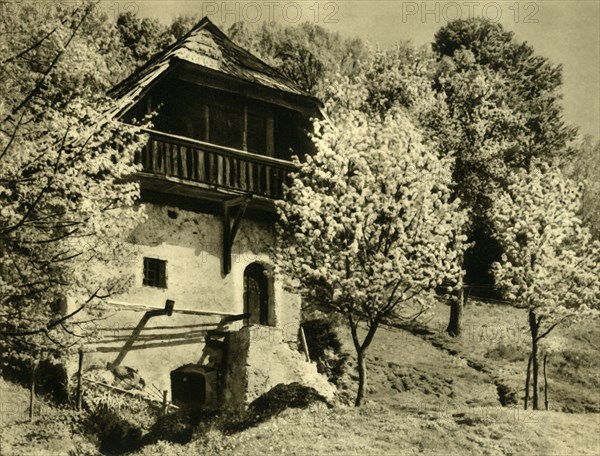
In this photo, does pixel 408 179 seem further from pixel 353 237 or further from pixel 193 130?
pixel 193 130

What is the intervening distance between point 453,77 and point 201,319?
18074mm

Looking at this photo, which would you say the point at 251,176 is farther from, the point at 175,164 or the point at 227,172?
the point at 175,164

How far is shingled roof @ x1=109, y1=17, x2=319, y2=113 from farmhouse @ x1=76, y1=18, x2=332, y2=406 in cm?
5

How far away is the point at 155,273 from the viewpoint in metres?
20.2

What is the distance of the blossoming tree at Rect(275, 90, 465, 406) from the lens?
18.2 meters

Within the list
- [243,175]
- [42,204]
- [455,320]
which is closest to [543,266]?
[455,320]

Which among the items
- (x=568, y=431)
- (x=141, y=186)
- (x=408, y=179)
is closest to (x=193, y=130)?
(x=141, y=186)

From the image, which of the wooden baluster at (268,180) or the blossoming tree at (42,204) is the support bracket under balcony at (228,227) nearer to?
the wooden baluster at (268,180)

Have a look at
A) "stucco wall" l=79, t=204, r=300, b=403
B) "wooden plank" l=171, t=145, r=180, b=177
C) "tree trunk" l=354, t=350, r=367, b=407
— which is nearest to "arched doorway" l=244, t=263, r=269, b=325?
"stucco wall" l=79, t=204, r=300, b=403

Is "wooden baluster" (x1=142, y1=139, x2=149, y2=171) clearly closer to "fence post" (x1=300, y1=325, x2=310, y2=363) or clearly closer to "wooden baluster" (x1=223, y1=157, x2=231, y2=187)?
"wooden baluster" (x1=223, y1=157, x2=231, y2=187)

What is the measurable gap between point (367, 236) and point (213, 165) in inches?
191

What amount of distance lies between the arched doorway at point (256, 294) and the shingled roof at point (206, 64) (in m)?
5.25

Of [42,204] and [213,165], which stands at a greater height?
[213,165]

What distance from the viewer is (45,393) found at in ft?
57.1
